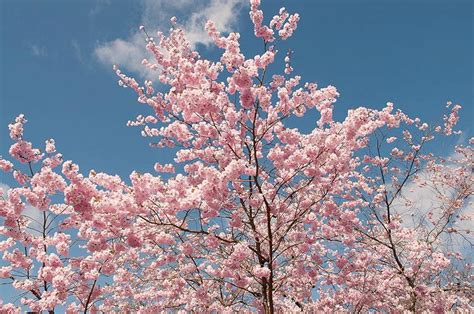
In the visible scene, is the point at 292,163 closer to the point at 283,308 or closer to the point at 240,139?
the point at 240,139

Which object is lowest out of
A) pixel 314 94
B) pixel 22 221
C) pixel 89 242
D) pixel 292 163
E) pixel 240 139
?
pixel 89 242

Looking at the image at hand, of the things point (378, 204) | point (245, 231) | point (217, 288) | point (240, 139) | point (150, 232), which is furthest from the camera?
point (378, 204)

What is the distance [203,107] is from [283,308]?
596 centimetres

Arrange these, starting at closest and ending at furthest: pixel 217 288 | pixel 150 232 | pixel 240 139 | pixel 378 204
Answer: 1. pixel 150 232
2. pixel 240 139
3. pixel 217 288
4. pixel 378 204

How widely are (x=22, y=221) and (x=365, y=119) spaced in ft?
23.8

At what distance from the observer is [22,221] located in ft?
27.1

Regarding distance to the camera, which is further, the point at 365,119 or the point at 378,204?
the point at 378,204

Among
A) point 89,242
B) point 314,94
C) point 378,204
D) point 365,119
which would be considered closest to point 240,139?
point 314,94

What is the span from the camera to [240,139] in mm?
7914

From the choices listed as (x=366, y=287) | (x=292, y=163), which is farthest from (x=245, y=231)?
(x=366, y=287)

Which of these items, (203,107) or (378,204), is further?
(378,204)

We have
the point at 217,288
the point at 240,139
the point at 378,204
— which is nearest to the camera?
the point at 240,139

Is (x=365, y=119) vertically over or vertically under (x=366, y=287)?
over

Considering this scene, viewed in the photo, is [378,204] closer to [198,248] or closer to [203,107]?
[198,248]
